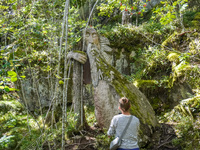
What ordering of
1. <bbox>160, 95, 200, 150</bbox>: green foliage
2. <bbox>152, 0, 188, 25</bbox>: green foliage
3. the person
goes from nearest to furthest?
1. the person
2. <bbox>152, 0, 188, 25</bbox>: green foliage
3. <bbox>160, 95, 200, 150</bbox>: green foliage

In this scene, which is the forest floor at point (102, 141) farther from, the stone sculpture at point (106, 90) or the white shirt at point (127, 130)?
the white shirt at point (127, 130)

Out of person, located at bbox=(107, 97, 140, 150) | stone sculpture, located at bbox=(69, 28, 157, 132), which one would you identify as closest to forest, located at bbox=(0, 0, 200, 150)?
stone sculpture, located at bbox=(69, 28, 157, 132)

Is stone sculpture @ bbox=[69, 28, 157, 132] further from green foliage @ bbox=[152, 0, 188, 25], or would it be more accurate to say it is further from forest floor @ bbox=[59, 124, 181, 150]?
green foliage @ bbox=[152, 0, 188, 25]

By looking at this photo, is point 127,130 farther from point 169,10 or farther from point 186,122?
point 169,10

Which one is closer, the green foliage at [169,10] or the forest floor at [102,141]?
the green foliage at [169,10]

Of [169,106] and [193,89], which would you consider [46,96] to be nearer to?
[169,106]

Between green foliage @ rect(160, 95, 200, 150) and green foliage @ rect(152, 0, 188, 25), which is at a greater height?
green foliage @ rect(152, 0, 188, 25)

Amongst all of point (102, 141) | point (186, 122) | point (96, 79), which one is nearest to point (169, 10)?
point (96, 79)

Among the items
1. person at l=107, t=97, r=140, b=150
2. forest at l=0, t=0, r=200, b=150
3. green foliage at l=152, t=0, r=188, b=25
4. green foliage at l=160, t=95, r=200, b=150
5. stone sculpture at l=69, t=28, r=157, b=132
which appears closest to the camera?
person at l=107, t=97, r=140, b=150

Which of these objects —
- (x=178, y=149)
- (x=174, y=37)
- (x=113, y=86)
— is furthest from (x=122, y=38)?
(x=178, y=149)

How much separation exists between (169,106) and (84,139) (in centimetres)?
291

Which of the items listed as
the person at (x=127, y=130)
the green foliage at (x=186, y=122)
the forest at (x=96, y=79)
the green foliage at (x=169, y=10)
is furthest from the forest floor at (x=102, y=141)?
the green foliage at (x=169, y=10)

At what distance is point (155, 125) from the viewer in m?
3.68

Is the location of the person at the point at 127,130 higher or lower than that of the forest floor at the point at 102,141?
higher
